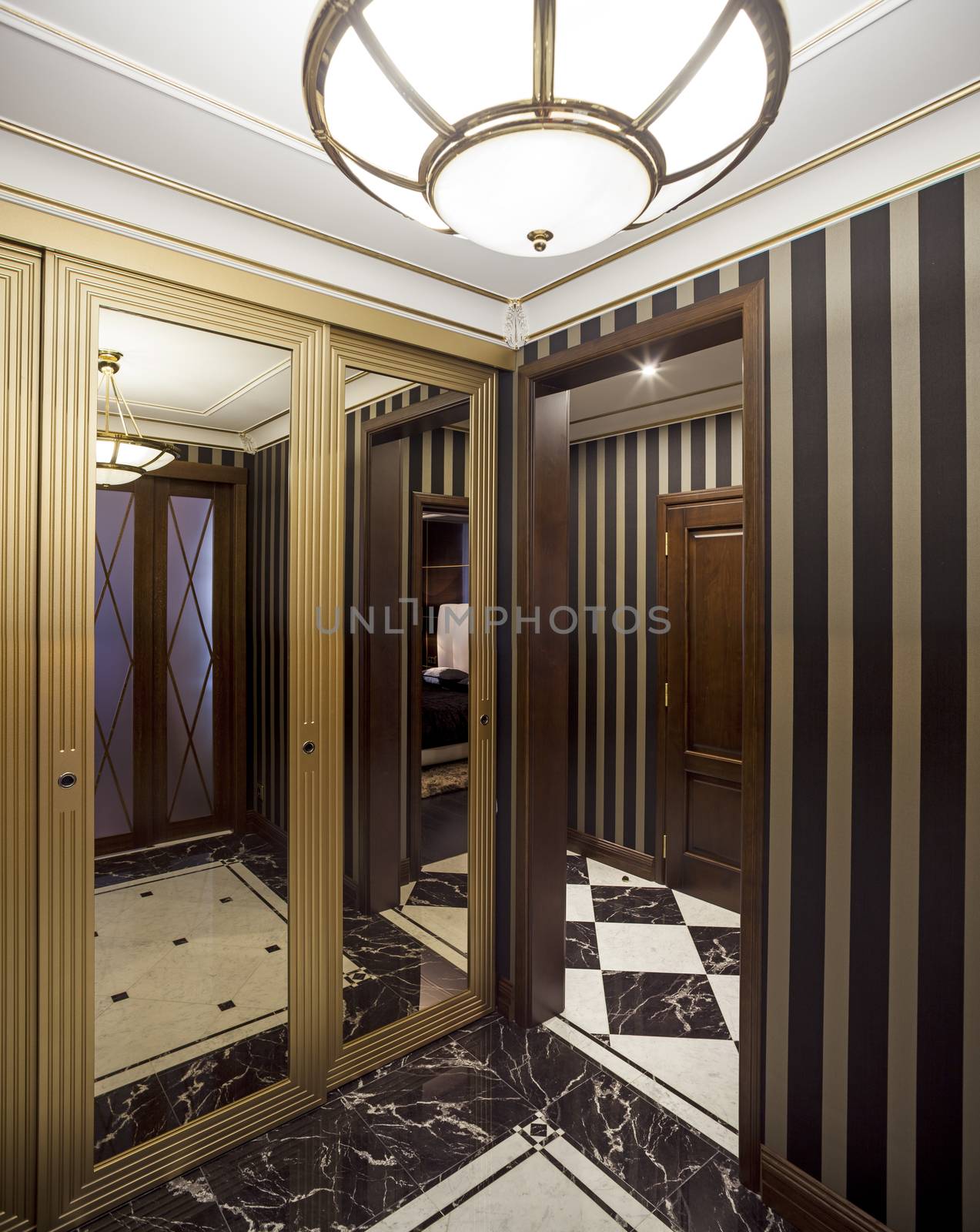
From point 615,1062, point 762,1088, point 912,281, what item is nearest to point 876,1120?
point 762,1088

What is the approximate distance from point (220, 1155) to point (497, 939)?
3.78 feet

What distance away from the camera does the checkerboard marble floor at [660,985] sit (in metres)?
2.42

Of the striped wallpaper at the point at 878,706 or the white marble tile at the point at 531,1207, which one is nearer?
the striped wallpaper at the point at 878,706

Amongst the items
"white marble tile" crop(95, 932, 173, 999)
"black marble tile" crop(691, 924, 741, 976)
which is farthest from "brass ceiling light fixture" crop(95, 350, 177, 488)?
"black marble tile" crop(691, 924, 741, 976)

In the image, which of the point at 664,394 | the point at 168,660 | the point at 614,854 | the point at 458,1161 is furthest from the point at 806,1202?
the point at 664,394

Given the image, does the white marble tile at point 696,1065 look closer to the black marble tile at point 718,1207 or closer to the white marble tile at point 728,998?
the white marble tile at point 728,998

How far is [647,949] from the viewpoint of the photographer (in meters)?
3.28

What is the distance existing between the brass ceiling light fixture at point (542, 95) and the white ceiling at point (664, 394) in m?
1.88

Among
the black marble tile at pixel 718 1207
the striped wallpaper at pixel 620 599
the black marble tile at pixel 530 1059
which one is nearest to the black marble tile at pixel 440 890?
the black marble tile at pixel 530 1059

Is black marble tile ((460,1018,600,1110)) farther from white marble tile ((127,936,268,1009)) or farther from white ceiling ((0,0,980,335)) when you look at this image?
white ceiling ((0,0,980,335))

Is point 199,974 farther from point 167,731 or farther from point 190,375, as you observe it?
point 190,375

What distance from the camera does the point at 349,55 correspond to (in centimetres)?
87

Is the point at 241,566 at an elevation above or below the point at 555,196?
below

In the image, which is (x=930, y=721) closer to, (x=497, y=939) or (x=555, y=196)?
(x=555, y=196)
